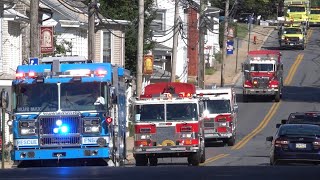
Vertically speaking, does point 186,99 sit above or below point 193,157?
above

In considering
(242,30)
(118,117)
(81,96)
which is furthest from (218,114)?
(242,30)

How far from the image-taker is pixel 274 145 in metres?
28.4

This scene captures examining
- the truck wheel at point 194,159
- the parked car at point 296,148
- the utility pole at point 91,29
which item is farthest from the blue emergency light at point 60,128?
the utility pole at point 91,29

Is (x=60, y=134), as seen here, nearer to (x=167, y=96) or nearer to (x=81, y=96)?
(x=81, y=96)

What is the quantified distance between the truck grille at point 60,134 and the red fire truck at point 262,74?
41247 millimetres

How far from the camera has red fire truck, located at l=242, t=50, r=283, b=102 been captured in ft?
210

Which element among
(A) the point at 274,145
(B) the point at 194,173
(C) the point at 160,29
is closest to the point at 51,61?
(A) the point at 274,145

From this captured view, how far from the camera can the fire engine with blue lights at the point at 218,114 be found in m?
43.1

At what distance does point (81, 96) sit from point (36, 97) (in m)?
1.13

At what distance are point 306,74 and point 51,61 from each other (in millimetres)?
59694

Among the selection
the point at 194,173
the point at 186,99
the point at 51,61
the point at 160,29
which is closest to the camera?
the point at 194,173

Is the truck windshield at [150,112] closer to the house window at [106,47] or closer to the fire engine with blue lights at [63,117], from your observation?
the fire engine with blue lights at [63,117]

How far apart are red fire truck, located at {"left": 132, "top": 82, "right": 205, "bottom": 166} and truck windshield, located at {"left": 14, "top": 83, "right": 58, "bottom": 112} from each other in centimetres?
837

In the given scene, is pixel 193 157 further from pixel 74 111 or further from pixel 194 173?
pixel 194 173
